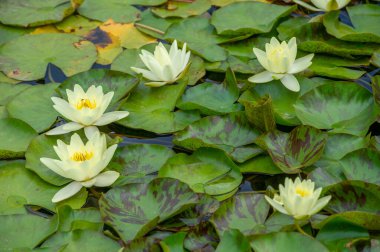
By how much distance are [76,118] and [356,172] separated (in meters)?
1.13

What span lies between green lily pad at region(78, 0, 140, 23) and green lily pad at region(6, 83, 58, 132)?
72 cm

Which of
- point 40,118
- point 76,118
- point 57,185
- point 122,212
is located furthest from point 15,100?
point 122,212

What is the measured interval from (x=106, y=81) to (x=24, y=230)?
0.92m

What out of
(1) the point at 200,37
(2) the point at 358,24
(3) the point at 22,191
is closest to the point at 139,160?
(3) the point at 22,191

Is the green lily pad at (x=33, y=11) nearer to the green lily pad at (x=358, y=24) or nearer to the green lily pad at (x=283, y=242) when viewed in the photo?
the green lily pad at (x=358, y=24)

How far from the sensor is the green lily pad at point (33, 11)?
3512 mm

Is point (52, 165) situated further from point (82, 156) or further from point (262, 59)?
point (262, 59)

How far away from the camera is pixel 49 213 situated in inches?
97.0

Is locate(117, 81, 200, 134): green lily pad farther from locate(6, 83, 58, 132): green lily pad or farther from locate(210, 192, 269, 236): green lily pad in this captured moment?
locate(210, 192, 269, 236): green lily pad

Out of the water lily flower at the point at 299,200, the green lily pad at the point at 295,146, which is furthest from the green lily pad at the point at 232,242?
the green lily pad at the point at 295,146

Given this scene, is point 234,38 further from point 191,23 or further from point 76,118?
point 76,118

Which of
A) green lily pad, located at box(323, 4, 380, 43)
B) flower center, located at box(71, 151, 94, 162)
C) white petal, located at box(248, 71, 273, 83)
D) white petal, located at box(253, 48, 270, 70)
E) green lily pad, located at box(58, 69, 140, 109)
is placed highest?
white petal, located at box(253, 48, 270, 70)

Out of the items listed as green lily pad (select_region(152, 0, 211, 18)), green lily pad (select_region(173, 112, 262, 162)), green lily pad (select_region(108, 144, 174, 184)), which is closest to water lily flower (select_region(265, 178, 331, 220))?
green lily pad (select_region(173, 112, 262, 162))

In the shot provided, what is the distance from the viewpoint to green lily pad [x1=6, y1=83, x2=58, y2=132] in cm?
286
